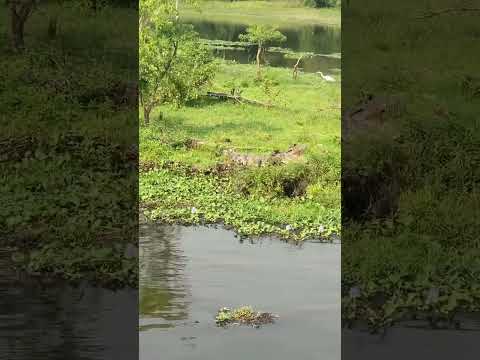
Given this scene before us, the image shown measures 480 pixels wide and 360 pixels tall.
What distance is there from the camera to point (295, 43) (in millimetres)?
18625

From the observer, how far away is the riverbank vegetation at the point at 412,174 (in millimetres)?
8617

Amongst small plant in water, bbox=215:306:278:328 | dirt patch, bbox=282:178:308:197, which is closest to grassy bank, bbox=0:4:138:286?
small plant in water, bbox=215:306:278:328

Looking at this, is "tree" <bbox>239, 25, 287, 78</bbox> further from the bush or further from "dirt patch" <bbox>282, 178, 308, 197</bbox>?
"dirt patch" <bbox>282, 178, 308, 197</bbox>

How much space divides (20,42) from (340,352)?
7.15m

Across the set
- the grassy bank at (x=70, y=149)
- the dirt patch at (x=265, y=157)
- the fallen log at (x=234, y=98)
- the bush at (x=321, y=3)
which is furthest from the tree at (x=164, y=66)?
the bush at (x=321, y=3)

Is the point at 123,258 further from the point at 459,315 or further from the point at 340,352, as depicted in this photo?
the point at 459,315

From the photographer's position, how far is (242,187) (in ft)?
40.2

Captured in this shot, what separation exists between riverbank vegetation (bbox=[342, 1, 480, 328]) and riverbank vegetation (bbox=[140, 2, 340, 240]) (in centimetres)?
73

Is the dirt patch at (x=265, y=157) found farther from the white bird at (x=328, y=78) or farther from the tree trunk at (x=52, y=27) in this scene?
the white bird at (x=328, y=78)

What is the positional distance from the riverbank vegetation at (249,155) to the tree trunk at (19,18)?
6.69 feet

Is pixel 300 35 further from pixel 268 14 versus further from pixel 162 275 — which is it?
pixel 162 275

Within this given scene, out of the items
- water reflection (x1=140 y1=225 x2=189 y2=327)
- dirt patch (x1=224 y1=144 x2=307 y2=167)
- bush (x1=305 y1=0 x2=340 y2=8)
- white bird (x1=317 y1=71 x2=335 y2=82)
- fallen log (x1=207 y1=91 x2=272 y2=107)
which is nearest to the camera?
water reflection (x1=140 y1=225 x2=189 y2=327)

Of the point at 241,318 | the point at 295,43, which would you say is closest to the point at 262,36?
the point at 295,43

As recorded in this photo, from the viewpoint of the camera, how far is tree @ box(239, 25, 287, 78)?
18.2 m
